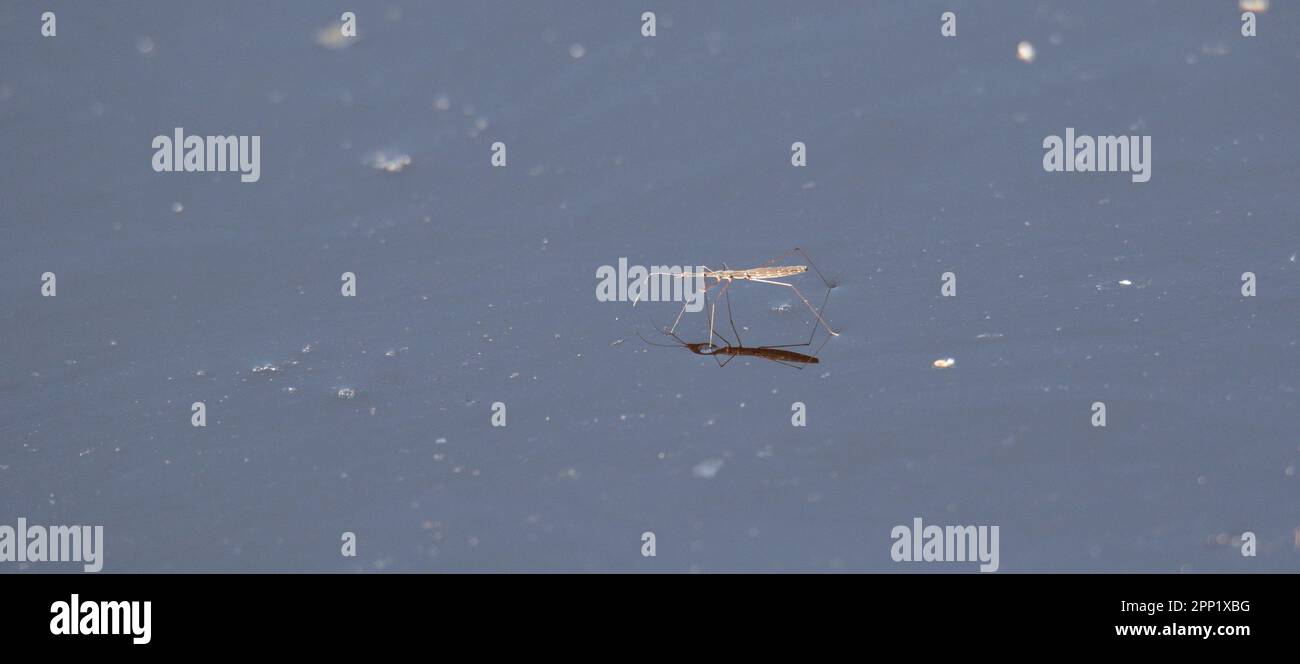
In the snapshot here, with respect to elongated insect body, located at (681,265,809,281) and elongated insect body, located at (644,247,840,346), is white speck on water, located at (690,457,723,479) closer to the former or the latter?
elongated insect body, located at (644,247,840,346)

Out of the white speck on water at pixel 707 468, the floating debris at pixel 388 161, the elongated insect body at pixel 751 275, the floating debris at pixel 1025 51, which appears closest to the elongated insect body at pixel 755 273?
the elongated insect body at pixel 751 275

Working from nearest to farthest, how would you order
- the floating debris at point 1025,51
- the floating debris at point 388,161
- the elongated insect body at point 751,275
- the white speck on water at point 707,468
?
the white speck on water at point 707,468, the elongated insect body at point 751,275, the floating debris at point 388,161, the floating debris at point 1025,51

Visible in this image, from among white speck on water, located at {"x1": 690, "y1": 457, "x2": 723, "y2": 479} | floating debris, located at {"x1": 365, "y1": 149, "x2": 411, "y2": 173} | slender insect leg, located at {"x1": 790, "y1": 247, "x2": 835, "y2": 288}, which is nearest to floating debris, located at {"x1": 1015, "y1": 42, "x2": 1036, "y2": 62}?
slender insect leg, located at {"x1": 790, "y1": 247, "x2": 835, "y2": 288}

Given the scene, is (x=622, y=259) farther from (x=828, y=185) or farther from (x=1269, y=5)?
(x=1269, y=5)

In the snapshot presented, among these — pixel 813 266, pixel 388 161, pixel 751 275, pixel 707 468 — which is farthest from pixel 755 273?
pixel 388 161

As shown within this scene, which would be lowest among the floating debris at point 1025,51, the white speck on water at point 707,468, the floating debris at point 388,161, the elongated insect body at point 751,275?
the white speck on water at point 707,468

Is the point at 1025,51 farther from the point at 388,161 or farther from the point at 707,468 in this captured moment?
the point at 388,161

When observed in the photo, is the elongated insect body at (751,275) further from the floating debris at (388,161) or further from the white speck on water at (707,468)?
the floating debris at (388,161)
